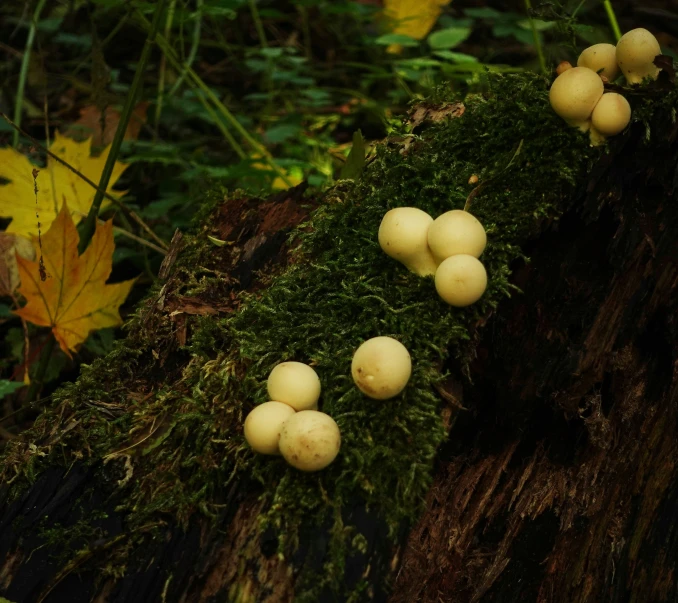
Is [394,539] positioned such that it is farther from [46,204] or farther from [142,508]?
[46,204]

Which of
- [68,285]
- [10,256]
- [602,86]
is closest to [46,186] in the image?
[10,256]

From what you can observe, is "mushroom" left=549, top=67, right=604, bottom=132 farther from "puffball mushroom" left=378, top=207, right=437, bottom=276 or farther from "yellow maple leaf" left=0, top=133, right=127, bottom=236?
"yellow maple leaf" left=0, top=133, right=127, bottom=236

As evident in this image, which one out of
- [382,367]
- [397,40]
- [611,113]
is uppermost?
[611,113]

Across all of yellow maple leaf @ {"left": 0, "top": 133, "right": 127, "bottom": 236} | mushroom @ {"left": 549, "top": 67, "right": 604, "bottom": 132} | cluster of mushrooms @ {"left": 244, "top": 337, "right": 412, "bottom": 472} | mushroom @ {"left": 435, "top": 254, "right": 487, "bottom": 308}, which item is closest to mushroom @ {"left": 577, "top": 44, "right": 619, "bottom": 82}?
mushroom @ {"left": 549, "top": 67, "right": 604, "bottom": 132}

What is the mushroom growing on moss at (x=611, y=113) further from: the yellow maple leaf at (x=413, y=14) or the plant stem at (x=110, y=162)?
the yellow maple leaf at (x=413, y=14)

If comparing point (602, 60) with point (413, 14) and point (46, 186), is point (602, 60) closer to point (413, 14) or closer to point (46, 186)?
point (46, 186)

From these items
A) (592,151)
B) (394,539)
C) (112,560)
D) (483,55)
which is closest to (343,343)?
(394,539)

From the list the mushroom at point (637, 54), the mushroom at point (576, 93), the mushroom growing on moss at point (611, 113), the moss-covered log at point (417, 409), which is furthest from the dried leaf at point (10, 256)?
the mushroom at point (637, 54)
